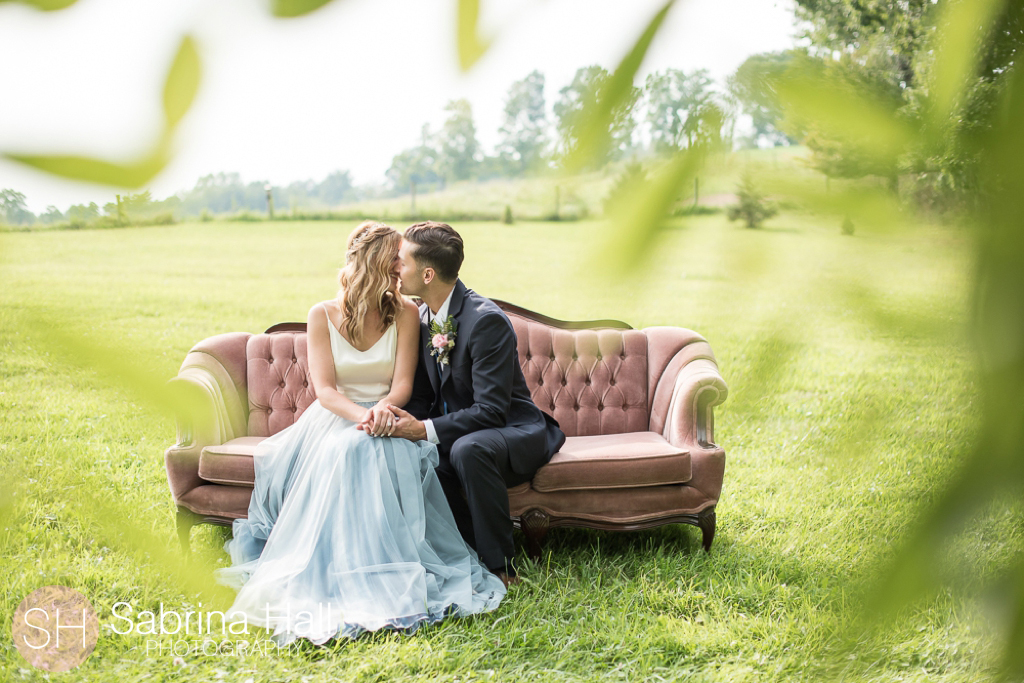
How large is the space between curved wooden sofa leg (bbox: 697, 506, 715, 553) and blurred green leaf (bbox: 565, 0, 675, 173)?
346 cm

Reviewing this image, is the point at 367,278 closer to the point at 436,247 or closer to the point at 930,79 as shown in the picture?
the point at 436,247

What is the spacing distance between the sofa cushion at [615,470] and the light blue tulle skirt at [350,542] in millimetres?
505

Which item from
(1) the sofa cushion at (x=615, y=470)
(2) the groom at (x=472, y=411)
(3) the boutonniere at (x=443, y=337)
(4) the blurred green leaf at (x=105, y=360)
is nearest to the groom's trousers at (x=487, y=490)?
(2) the groom at (x=472, y=411)

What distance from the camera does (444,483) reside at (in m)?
3.44

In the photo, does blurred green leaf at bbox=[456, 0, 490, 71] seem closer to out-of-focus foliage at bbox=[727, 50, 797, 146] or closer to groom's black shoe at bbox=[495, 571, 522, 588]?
out-of-focus foliage at bbox=[727, 50, 797, 146]

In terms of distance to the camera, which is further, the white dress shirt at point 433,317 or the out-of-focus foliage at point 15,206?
the white dress shirt at point 433,317

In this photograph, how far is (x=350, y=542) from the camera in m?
3.07

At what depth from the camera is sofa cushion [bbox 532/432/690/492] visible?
346cm

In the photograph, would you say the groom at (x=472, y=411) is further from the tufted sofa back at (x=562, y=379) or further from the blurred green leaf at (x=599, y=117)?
the blurred green leaf at (x=599, y=117)

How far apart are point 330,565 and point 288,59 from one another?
290 cm

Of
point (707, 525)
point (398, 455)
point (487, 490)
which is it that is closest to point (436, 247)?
point (398, 455)

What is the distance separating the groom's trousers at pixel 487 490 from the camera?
3.22 m

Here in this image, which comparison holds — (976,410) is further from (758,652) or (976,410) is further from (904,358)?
(758,652)

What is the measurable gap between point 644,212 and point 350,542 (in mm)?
2972
